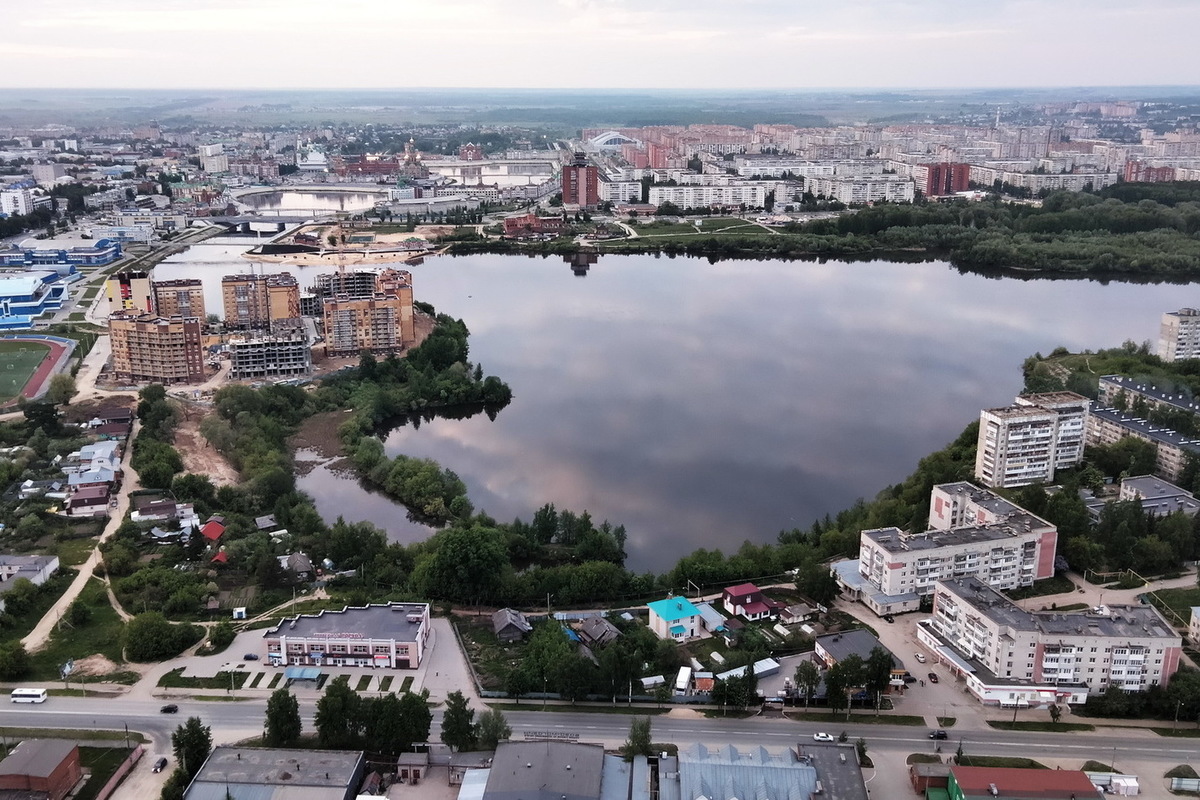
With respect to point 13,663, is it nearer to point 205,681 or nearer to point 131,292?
point 205,681

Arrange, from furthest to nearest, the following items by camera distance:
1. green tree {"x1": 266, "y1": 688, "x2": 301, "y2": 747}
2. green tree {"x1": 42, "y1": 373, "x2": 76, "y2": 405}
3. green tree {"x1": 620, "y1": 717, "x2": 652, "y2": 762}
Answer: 1. green tree {"x1": 42, "y1": 373, "x2": 76, "y2": 405}
2. green tree {"x1": 266, "y1": 688, "x2": 301, "y2": 747}
3. green tree {"x1": 620, "y1": 717, "x2": 652, "y2": 762}

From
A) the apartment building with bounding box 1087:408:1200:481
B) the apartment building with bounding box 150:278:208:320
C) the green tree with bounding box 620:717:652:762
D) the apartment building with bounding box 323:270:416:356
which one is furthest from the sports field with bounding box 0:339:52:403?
the apartment building with bounding box 1087:408:1200:481

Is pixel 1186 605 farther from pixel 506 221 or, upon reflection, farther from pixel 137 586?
pixel 506 221

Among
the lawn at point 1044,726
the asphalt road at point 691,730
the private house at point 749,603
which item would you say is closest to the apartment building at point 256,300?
the asphalt road at point 691,730

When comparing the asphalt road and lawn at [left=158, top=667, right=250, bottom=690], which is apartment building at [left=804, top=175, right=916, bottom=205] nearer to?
the asphalt road

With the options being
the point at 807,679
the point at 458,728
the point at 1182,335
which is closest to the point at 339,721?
the point at 458,728

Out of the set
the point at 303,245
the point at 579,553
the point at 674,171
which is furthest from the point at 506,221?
the point at 579,553
